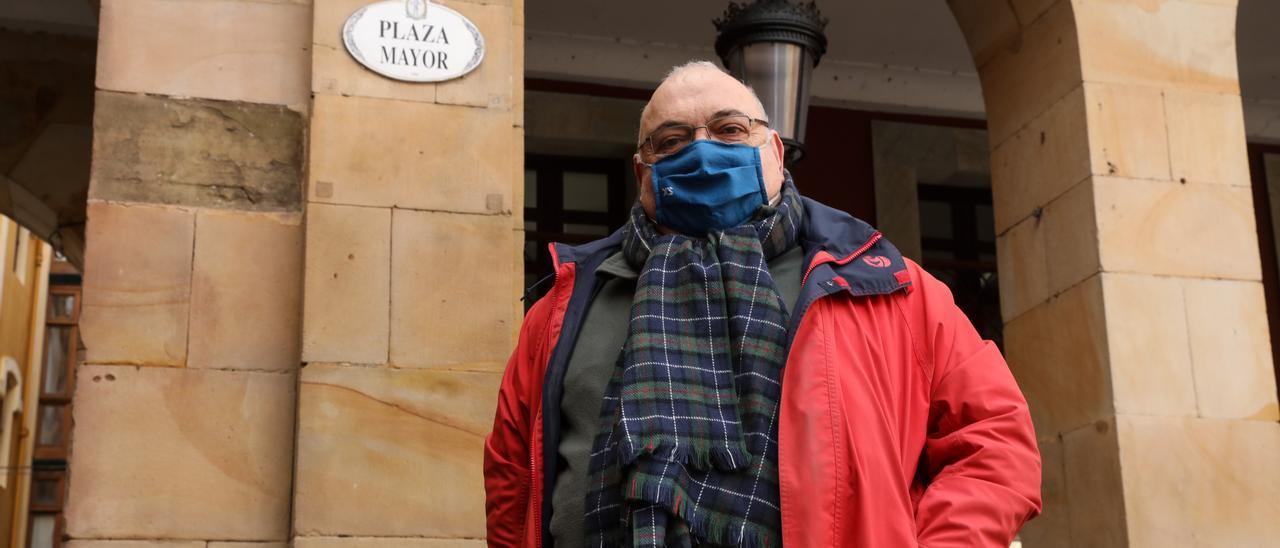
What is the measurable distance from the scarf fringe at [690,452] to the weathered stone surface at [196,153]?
94.8 inches

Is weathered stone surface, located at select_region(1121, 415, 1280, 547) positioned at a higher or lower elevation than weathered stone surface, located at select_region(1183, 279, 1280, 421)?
lower

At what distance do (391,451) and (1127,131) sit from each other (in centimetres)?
293

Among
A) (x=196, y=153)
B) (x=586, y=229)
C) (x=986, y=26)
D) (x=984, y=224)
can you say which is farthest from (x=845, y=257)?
(x=984, y=224)

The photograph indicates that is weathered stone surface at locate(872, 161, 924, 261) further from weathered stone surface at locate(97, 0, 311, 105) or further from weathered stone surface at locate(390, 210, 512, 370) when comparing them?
weathered stone surface at locate(97, 0, 311, 105)

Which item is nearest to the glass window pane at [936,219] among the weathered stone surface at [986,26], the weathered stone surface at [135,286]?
the weathered stone surface at [986,26]

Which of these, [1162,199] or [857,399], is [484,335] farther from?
[1162,199]

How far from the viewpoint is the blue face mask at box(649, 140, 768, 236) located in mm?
2904

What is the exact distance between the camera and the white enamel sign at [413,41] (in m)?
4.74

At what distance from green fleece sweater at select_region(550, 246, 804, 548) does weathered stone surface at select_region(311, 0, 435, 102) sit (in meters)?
1.91

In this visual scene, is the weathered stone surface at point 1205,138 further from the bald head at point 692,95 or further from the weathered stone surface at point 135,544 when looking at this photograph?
the weathered stone surface at point 135,544

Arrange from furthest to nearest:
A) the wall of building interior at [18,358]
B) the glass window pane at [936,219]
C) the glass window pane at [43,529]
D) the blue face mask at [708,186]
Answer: the glass window pane at [43,529] → the wall of building interior at [18,358] → the glass window pane at [936,219] → the blue face mask at [708,186]

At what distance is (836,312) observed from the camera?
273 centimetres

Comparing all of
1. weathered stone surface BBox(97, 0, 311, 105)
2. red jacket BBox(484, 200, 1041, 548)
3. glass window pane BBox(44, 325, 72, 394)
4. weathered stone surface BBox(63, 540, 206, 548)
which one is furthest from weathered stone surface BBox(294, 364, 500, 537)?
glass window pane BBox(44, 325, 72, 394)

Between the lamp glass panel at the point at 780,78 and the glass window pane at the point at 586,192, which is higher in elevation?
the glass window pane at the point at 586,192
